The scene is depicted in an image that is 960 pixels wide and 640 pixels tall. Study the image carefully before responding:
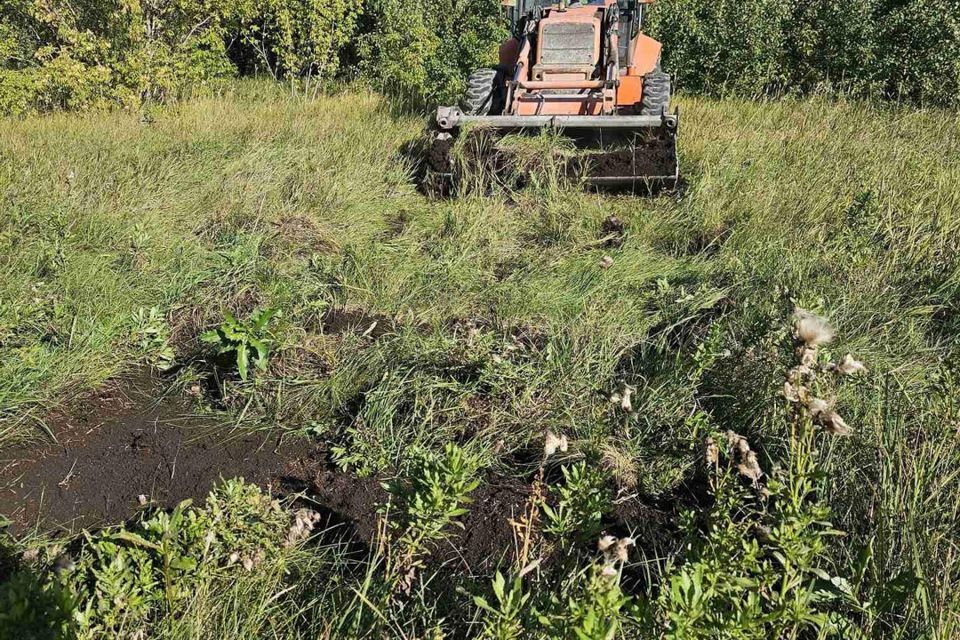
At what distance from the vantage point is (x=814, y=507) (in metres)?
1.67

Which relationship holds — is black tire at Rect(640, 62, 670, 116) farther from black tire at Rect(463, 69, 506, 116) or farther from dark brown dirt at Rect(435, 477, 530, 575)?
dark brown dirt at Rect(435, 477, 530, 575)

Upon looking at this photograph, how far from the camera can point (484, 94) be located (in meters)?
6.77

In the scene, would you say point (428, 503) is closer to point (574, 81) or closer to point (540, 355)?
point (540, 355)

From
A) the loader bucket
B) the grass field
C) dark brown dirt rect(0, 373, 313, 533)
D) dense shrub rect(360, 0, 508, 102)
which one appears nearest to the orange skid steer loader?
the loader bucket

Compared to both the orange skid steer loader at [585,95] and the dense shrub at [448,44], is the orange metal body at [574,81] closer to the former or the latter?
the orange skid steer loader at [585,95]

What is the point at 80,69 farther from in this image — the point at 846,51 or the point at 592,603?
the point at 846,51

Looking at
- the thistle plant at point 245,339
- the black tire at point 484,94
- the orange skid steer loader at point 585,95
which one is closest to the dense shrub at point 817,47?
the orange skid steer loader at point 585,95

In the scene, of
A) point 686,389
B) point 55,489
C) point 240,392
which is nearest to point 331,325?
point 240,392

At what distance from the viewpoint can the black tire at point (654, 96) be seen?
6.13 m

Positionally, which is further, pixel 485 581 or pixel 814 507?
pixel 485 581

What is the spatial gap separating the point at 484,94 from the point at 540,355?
13.8 ft

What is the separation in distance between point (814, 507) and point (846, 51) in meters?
8.80

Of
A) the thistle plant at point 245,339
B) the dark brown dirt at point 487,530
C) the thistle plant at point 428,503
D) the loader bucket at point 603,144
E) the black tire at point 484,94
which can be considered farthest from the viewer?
the black tire at point 484,94

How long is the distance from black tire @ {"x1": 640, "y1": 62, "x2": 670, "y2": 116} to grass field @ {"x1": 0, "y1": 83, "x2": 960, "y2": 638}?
55cm
